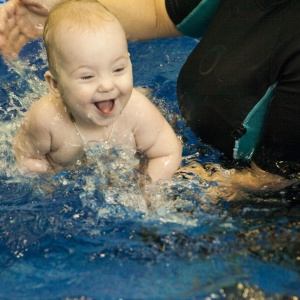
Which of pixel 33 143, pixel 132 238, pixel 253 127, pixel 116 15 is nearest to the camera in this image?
pixel 132 238

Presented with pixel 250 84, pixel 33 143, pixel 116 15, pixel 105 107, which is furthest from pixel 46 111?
pixel 250 84

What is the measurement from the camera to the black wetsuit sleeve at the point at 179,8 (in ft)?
4.76

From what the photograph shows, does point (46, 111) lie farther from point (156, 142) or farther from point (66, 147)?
point (156, 142)

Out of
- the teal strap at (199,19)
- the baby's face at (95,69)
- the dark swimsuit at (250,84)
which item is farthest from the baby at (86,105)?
the teal strap at (199,19)

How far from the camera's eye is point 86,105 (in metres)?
1.23

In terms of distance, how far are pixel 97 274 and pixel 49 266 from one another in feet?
0.35

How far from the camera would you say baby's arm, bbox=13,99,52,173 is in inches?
53.7

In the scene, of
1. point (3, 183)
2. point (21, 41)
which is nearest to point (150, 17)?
point (21, 41)

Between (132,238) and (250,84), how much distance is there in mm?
403

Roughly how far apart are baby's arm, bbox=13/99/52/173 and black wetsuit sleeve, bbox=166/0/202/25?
0.42 m

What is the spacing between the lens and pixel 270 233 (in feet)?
3.73

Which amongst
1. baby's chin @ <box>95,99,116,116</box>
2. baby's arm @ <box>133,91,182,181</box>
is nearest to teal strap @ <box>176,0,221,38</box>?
baby's arm @ <box>133,91,182,181</box>

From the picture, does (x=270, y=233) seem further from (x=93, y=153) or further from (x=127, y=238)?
(x=93, y=153)

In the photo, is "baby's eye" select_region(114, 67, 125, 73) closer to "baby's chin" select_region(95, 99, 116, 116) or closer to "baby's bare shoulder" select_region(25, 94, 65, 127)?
"baby's chin" select_region(95, 99, 116, 116)
